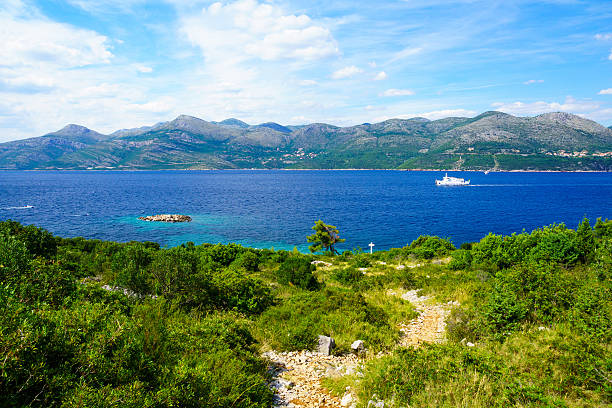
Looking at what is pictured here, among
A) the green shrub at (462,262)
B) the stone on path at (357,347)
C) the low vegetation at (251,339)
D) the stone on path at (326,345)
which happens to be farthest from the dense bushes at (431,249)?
the stone on path at (326,345)

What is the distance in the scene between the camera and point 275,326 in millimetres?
11125

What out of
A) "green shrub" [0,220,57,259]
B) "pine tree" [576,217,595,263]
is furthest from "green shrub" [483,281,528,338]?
"green shrub" [0,220,57,259]

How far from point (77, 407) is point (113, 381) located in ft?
2.72

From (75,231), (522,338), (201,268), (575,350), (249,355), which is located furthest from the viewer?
(75,231)

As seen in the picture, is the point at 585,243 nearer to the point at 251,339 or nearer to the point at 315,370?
the point at 315,370

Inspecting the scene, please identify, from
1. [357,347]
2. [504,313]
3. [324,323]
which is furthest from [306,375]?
[504,313]

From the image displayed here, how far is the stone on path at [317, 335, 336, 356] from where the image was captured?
9.69 metres

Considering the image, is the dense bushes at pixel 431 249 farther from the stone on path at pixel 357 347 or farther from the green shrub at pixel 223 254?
the stone on path at pixel 357 347

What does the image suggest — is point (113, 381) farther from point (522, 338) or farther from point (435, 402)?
point (522, 338)

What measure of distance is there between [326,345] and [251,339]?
244cm

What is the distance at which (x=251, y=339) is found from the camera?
9.80m

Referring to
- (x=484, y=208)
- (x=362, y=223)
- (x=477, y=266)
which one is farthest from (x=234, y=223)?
(x=484, y=208)

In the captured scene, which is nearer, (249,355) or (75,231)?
(249,355)

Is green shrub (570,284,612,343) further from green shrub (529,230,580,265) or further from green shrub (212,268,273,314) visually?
green shrub (212,268,273,314)
